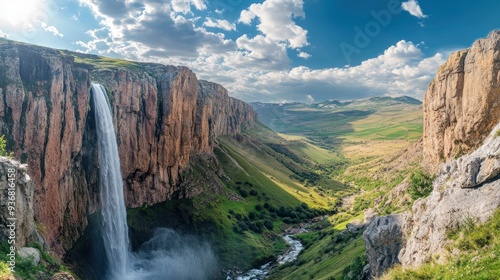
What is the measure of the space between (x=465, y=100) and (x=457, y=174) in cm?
3460

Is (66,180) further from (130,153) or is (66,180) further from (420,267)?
(420,267)

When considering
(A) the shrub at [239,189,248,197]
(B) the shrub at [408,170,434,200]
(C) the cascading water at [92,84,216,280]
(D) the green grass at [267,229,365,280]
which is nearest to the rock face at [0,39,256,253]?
(C) the cascading water at [92,84,216,280]

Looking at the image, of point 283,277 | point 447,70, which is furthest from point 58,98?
point 447,70

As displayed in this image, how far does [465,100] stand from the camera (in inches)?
2361

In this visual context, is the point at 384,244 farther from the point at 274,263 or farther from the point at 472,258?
the point at 274,263

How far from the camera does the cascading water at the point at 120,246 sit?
75.6 meters

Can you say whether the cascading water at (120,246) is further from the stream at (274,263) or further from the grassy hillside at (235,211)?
the stream at (274,263)

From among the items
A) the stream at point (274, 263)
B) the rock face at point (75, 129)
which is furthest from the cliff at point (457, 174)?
the rock face at point (75, 129)

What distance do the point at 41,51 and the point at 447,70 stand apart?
77526 millimetres

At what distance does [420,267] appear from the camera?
90.2ft

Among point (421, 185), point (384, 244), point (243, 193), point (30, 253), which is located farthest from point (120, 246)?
point (243, 193)

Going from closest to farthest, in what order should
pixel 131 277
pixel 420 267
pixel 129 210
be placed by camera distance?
pixel 420 267, pixel 131 277, pixel 129 210

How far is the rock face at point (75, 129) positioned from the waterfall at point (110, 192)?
180 centimetres

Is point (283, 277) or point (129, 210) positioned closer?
point (283, 277)
